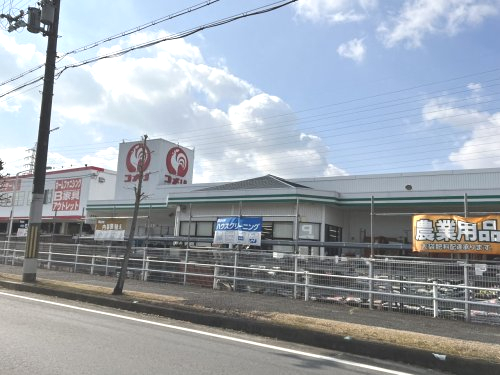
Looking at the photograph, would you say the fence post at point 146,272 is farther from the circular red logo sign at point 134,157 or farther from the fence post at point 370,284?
the circular red logo sign at point 134,157

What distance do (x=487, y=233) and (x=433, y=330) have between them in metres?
3.79

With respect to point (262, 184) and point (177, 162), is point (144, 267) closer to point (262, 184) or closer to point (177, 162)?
point (262, 184)

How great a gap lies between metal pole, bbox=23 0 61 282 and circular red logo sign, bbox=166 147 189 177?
15994 mm

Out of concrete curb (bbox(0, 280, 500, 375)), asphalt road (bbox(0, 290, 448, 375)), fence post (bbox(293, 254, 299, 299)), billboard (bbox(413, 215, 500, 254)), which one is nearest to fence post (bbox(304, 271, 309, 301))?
fence post (bbox(293, 254, 299, 299))

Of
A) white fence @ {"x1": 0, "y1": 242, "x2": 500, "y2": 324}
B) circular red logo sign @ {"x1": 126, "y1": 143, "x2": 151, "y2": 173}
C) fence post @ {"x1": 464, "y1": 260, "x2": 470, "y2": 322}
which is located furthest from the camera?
circular red logo sign @ {"x1": 126, "y1": 143, "x2": 151, "y2": 173}

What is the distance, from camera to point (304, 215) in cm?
2339

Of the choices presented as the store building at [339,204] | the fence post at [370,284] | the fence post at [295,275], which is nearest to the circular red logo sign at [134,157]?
the store building at [339,204]

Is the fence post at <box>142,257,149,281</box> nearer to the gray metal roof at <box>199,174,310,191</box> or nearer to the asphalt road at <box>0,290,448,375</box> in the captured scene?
the asphalt road at <box>0,290,448,375</box>

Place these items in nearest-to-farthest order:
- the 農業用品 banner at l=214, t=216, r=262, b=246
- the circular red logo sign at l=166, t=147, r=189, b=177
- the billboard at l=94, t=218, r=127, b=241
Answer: the 農業用品 banner at l=214, t=216, r=262, b=246 < the billboard at l=94, t=218, r=127, b=241 < the circular red logo sign at l=166, t=147, r=189, b=177

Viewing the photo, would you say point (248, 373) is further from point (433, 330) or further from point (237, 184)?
point (237, 184)

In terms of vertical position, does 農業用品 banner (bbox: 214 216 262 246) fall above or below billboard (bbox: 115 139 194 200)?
below

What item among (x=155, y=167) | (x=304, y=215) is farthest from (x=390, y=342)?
(x=155, y=167)

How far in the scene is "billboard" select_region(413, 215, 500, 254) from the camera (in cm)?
1216

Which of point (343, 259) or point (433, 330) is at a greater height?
point (343, 259)
